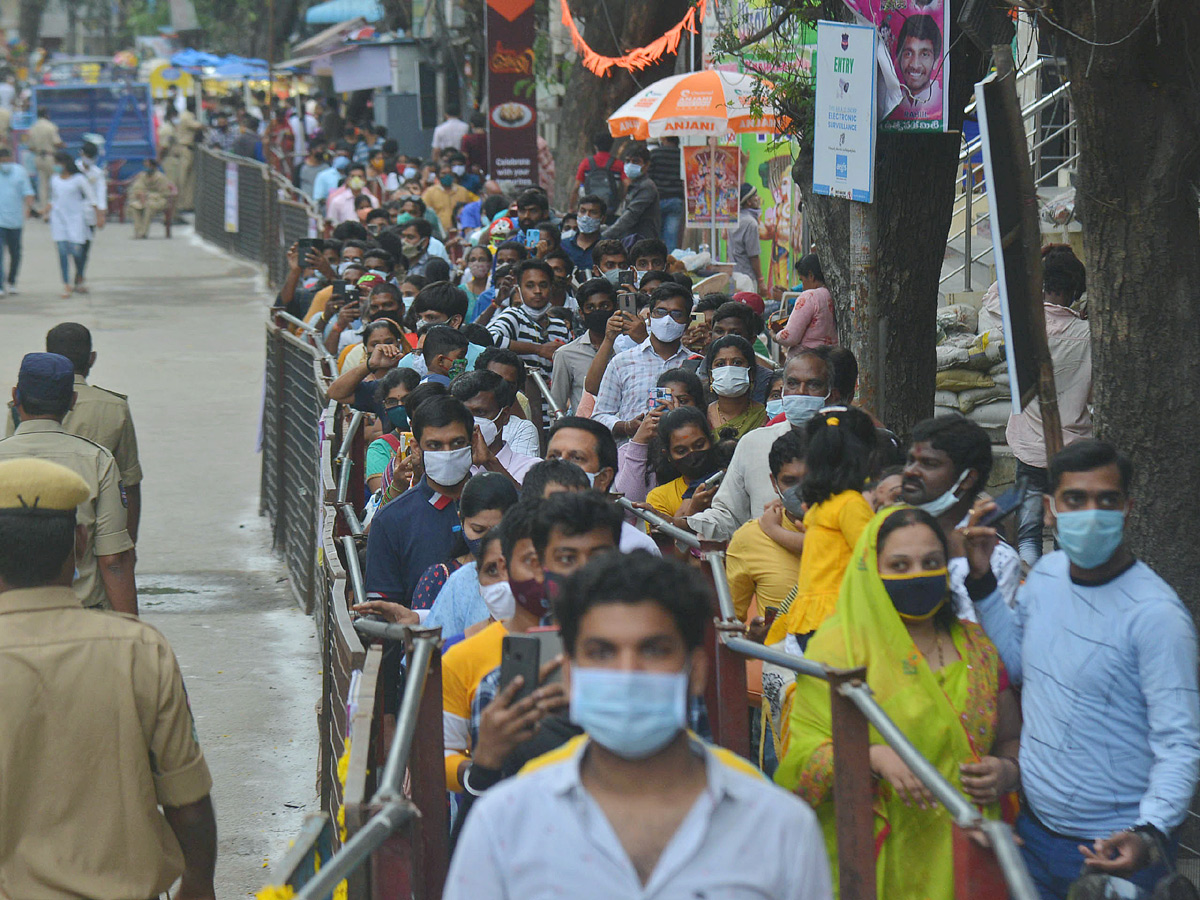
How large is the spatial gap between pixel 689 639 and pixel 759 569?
2.41m

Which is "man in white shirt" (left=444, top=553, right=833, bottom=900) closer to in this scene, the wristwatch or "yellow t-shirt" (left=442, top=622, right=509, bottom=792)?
the wristwatch

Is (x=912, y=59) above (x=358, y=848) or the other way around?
above

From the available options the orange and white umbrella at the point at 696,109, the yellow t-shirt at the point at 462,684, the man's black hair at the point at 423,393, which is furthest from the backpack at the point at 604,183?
the yellow t-shirt at the point at 462,684

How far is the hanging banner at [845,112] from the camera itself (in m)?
6.21

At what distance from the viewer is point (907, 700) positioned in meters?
3.41

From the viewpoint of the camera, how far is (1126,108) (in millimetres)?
5562

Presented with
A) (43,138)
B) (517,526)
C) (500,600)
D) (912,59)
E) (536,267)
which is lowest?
(500,600)

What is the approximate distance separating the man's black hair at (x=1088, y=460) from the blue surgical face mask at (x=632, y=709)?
1.77 metres

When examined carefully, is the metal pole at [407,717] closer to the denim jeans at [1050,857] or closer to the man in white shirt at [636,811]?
the man in white shirt at [636,811]

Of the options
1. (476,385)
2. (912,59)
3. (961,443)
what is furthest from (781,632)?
(912,59)

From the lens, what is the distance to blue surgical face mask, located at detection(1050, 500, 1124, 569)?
360 cm

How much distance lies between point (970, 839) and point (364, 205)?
60.3ft

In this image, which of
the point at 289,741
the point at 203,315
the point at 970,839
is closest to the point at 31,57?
the point at 203,315

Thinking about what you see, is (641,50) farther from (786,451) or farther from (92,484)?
(786,451)
